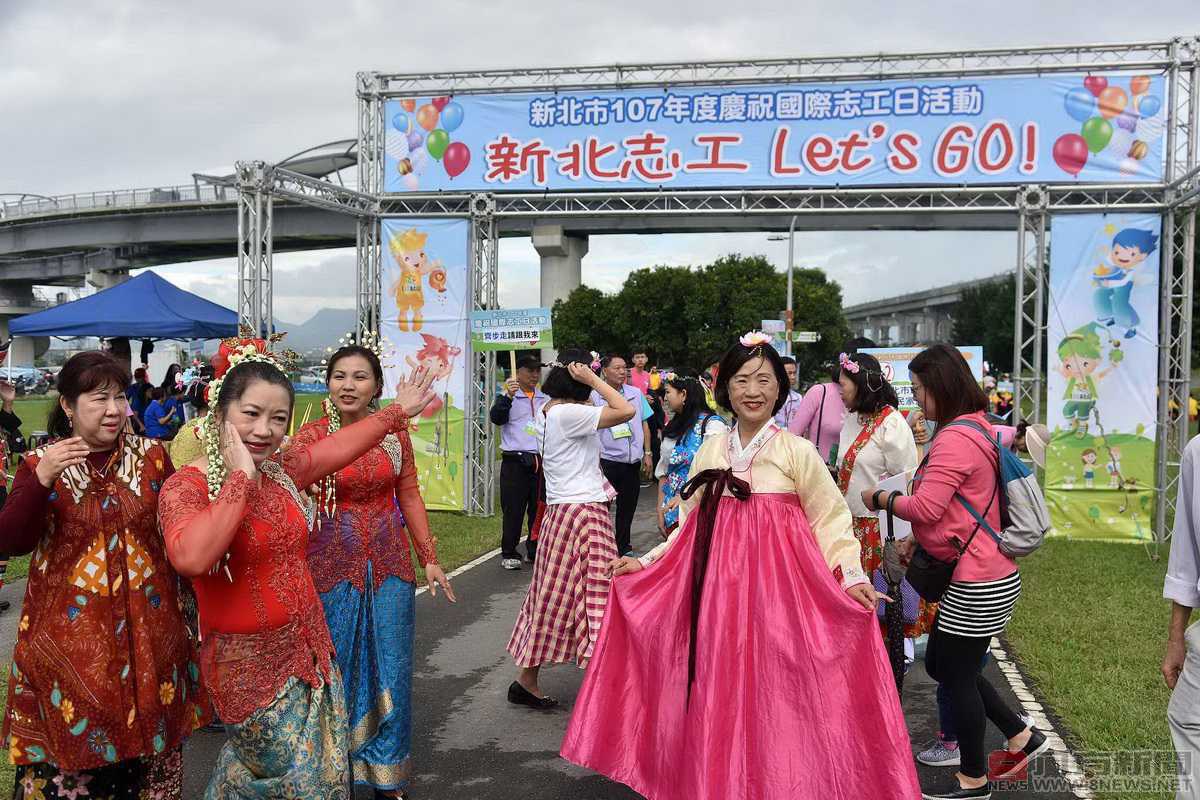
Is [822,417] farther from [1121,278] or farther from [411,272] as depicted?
[411,272]

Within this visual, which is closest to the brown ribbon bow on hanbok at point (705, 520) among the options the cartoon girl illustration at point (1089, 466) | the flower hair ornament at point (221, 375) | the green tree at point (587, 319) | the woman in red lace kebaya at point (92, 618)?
the flower hair ornament at point (221, 375)

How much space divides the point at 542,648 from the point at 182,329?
9241mm

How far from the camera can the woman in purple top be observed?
6.23m

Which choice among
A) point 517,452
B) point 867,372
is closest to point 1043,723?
point 867,372

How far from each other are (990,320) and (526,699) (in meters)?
53.7

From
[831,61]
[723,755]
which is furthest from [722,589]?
[831,61]

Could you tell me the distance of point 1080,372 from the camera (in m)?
9.82

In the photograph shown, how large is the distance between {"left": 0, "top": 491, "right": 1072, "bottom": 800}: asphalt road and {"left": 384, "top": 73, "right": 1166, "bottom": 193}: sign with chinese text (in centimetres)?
514

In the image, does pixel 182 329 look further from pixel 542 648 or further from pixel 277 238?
pixel 277 238

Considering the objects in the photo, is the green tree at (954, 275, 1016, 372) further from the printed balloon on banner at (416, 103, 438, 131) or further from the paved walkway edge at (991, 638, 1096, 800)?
the paved walkway edge at (991, 638, 1096, 800)

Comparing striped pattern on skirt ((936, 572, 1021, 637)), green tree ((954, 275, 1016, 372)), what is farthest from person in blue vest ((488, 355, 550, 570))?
green tree ((954, 275, 1016, 372))

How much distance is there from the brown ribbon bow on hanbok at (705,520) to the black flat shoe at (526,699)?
1.90m

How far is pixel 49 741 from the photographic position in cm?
287

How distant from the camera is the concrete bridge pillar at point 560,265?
34.6m
